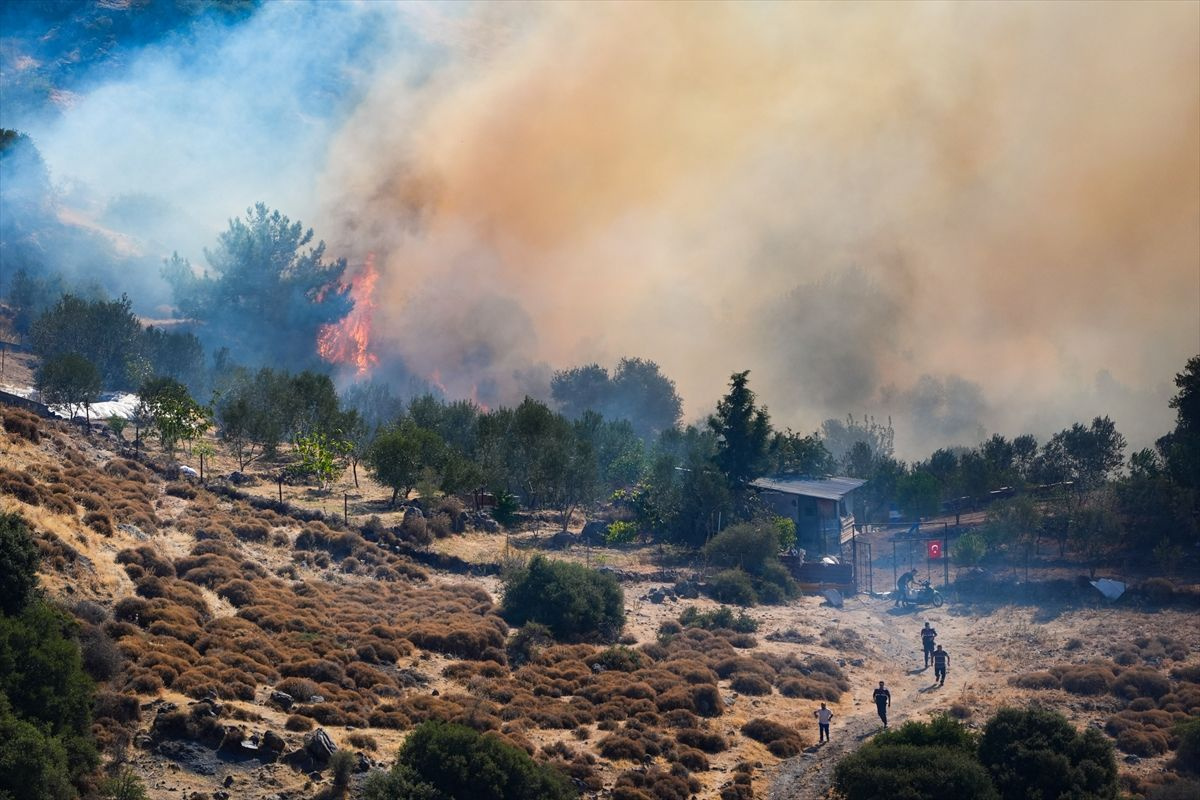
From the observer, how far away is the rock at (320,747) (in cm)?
2931

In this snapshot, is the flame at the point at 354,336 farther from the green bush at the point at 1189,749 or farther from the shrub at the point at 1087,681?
the green bush at the point at 1189,749

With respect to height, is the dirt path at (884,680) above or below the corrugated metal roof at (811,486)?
below

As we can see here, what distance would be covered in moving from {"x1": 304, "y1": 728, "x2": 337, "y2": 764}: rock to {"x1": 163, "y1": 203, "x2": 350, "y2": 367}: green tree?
8974 cm

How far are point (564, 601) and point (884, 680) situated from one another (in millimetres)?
12976

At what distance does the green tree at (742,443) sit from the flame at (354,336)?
193 feet

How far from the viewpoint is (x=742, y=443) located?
73.4 m

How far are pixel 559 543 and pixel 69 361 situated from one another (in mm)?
28960

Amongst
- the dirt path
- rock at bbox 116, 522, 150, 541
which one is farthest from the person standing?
rock at bbox 116, 522, 150, 541

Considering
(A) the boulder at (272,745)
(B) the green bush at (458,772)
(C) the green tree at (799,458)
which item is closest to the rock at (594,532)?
(C) the green tree at (799,458)

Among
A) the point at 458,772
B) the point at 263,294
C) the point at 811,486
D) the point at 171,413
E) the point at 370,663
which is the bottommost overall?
the point at 458,772

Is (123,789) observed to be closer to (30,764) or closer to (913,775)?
(30,764)

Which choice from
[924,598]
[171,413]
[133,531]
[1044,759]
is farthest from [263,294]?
[1044,759]

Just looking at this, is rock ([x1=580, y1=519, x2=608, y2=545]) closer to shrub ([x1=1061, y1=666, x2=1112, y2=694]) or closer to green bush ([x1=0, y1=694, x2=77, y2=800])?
shrub ([x1=1061, y1=666, x2=1112, y2=694])

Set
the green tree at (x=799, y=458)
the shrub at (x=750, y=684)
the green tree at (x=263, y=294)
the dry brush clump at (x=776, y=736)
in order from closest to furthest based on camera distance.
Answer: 1. the dry brush clump at (x=776, y=736)
2. the shrub at (x=750, y=684)
3. the green tree at (x=799, y=458)
4. the green tree at (x=263, y=294)
